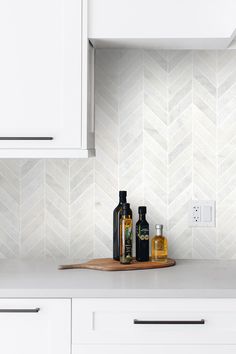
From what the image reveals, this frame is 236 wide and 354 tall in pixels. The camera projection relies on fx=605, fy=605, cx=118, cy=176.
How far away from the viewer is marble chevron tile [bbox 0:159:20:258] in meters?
2.76

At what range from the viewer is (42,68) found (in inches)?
93.4

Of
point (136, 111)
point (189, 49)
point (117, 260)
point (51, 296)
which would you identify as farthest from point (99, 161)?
point (51, 296)

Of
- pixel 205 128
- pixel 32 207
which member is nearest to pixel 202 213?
pixel 205 128

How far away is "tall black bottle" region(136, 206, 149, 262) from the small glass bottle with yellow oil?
0.03 meters

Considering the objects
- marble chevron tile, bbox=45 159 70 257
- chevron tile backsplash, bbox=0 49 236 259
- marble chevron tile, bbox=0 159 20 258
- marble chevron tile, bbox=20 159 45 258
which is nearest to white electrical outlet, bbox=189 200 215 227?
chevron tile backsplash, bbox=0 49 236 259

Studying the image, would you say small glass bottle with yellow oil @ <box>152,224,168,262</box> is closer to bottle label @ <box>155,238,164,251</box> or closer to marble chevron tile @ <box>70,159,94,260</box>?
bottle label @ <box>155,238,164,251</box>

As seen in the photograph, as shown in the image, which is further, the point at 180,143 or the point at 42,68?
the point at 180,143

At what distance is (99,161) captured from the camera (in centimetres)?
275

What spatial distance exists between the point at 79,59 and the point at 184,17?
445 mm

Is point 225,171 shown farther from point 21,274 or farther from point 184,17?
point 21,274

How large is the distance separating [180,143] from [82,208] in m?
0.53

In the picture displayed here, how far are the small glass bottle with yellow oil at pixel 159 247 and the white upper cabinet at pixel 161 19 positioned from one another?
810 millimetres

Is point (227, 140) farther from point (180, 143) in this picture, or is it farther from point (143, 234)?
point (143, 234)
